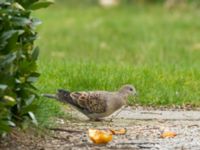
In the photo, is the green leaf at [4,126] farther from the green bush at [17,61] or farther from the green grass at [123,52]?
the green grass at [123,52]

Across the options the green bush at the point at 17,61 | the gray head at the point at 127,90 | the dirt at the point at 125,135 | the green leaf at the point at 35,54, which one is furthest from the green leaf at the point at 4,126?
the gray head at the point at 127,90

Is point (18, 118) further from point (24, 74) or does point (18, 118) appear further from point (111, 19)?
point (111, 19)

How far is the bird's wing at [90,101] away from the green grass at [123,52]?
234mm

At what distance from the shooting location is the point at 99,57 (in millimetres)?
14555

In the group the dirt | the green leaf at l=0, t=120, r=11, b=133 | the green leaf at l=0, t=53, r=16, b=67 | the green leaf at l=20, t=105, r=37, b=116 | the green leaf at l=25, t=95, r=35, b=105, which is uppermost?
the green leaf at l=0, t=53, r=16, b=67

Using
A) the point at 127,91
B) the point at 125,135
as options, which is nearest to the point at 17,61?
the point at 125,135

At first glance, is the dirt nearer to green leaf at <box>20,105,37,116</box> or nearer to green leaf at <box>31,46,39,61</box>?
green leaf at <box>20,105,37,116</box>

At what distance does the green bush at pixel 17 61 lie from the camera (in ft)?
19.9

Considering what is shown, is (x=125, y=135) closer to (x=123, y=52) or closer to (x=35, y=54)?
(x=35, y=54)

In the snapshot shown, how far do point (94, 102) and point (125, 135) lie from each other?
2.66ft

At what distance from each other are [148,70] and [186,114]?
Answer: 1.91 metres

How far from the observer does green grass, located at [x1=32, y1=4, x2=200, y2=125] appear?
9.23 meters

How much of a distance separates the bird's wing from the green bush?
1078 mm

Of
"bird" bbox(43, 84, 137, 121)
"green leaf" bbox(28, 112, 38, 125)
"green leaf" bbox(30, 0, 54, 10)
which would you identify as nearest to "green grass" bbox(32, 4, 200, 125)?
"bird" bbox(43, 84, 137, 121)
